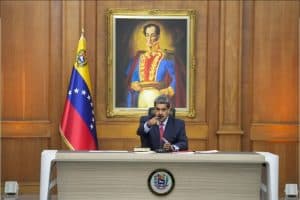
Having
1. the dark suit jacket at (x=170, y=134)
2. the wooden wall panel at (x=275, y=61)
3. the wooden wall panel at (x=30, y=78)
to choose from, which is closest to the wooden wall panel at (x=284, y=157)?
the wooden wall panel at (x=275, y=61)

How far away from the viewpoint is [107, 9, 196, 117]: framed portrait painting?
6.81 m

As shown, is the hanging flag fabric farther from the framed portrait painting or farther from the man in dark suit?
the man in dark suit

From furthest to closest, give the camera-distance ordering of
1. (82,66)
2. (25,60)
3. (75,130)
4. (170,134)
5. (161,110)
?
(25,60), (82,66), (75,130), (170,134), (161,110)

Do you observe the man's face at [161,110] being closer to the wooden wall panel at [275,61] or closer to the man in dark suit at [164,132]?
the man in dark suit at [164,132]

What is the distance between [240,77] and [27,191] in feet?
9.70

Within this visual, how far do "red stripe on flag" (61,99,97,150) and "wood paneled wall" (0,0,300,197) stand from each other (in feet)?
1.65

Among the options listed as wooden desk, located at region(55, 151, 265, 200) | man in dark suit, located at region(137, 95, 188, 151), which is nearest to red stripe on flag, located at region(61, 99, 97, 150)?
man in dark suit, located at region(137, 95, 188, 151)

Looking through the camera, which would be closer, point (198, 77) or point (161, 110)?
point (161, 110)

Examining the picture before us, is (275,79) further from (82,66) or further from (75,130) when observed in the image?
(75,130)

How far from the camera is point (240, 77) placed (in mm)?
6855

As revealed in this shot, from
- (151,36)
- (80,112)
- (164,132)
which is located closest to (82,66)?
(80,112)

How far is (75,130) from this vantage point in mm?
6266

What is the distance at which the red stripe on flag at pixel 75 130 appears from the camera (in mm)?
6246

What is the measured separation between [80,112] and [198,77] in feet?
5.06
